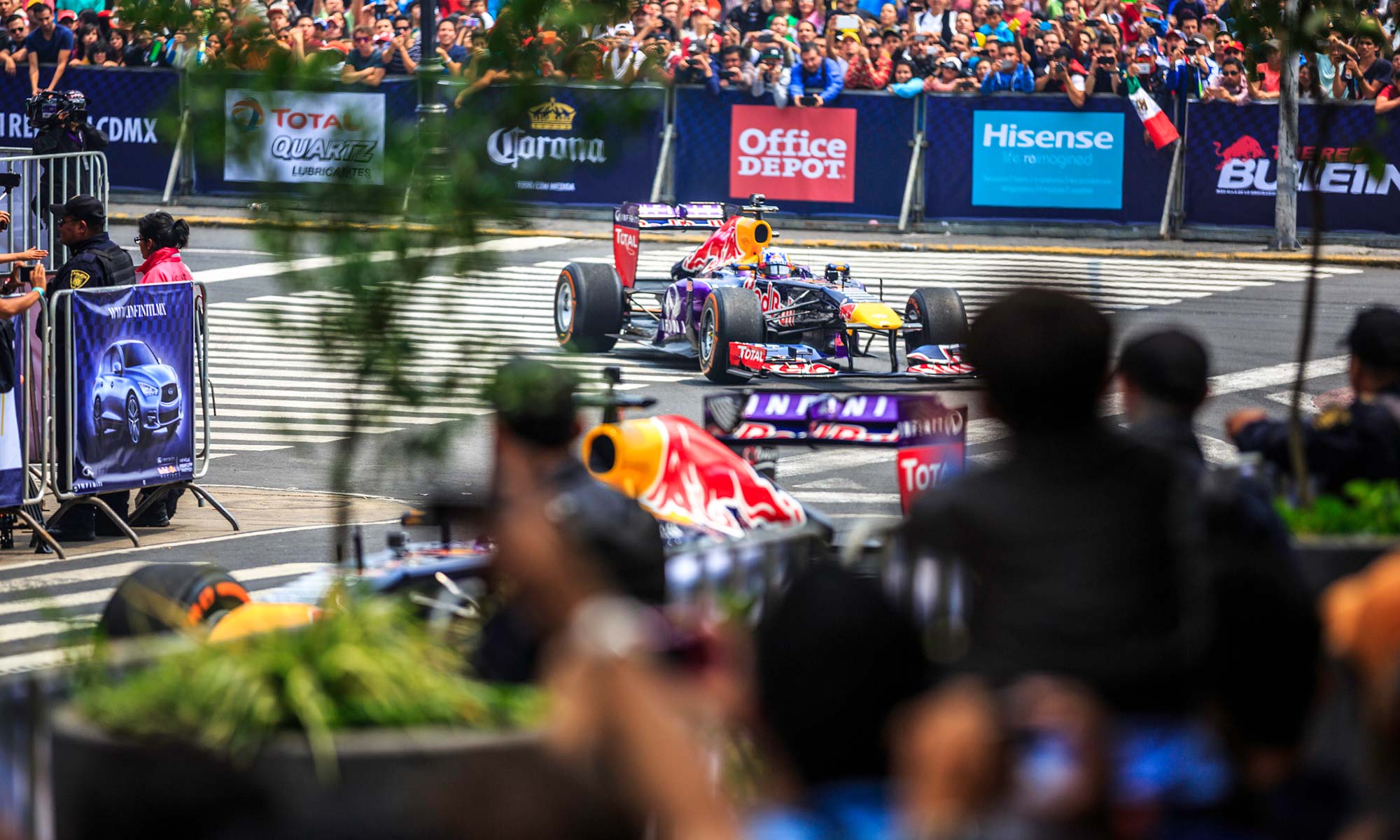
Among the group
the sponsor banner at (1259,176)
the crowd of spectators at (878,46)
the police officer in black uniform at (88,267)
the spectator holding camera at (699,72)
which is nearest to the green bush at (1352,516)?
the police officer in black uniform at (88,267)

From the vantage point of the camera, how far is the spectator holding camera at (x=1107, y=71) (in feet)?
79.2

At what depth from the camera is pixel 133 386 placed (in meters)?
10.8

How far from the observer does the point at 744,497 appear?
7062 mm

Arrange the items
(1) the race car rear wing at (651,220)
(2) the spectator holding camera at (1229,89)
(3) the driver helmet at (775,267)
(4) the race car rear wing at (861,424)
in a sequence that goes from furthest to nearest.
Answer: (2) the spectator holding camera at (1229,89), (1) the race car rear wing at (651,220), (3) the driver helmet at (775,267), (4) the race car rear wing at (861,424)

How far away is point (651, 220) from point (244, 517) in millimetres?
6314

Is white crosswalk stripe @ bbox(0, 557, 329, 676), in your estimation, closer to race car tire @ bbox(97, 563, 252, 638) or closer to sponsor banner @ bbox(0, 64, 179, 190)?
race car tire @ bbox(97, 563, 252, 638)

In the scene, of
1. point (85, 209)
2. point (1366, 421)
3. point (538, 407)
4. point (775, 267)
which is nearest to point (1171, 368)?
point (1366, 421)

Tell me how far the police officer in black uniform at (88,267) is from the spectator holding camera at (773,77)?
47.3ft

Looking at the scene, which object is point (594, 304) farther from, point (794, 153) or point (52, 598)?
point (794, 153)

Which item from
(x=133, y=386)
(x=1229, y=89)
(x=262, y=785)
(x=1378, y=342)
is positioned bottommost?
(x=133, y=386)

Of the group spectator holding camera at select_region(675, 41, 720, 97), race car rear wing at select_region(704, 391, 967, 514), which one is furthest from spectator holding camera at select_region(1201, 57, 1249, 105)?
race car rear wing at select_region(704, 391, 967, 514)

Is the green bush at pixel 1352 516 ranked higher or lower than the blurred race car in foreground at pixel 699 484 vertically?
higher

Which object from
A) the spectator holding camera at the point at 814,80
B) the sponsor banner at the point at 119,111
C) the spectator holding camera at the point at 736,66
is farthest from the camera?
the sponsor banner at the point at 119,111

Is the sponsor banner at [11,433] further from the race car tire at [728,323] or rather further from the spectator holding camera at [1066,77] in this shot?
the spectator holding camera at [1066,77]
